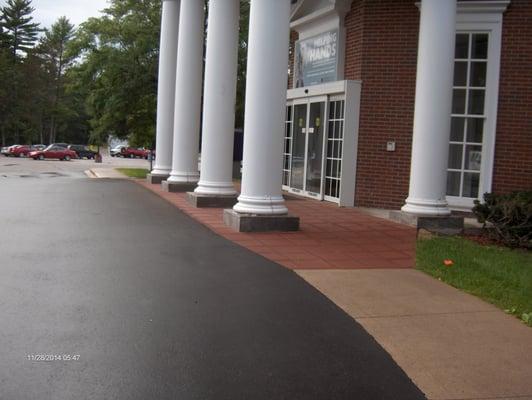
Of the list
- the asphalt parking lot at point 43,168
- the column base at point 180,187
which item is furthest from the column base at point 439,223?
the asphalt parking lot at point 43,168

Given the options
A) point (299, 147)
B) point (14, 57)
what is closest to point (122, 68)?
point (299, 147)

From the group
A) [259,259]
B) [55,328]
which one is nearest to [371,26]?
[259,259]

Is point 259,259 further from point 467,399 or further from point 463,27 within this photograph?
point 463,27

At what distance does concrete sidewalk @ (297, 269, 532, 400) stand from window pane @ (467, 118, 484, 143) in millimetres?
6122

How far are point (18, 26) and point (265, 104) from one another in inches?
3782

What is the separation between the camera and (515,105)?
1241 cm

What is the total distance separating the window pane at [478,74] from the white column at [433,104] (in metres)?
2.41

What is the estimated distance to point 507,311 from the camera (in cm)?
592

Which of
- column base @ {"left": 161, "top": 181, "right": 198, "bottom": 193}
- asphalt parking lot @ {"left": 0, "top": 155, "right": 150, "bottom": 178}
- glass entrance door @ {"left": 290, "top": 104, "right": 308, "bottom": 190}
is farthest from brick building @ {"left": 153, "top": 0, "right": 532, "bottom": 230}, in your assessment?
asphalt parking lot @ {"left": 0, "top": 155, "right": 150, "bottom": 178}

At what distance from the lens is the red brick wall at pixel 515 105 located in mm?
12281

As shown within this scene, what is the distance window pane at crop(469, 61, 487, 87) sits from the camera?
12602 mm

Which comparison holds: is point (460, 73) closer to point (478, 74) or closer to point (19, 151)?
point (478, 74)

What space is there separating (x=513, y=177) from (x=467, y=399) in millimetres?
9246

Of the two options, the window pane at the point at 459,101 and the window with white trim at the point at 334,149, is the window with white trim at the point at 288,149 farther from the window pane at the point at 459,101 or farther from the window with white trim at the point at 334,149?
the window pane at the point at 459,101
